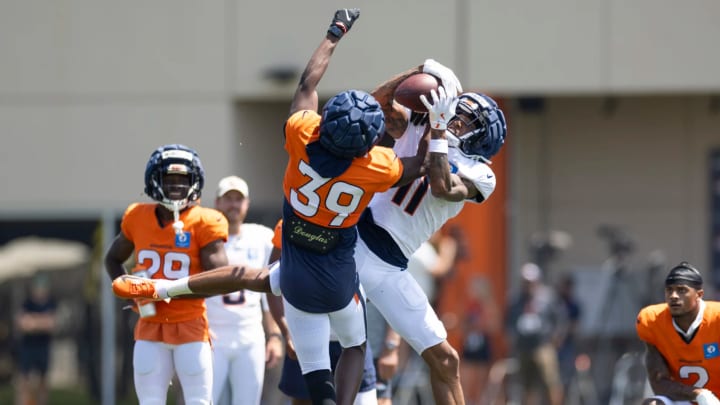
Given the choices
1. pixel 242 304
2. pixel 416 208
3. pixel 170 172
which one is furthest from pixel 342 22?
pixel 242 304

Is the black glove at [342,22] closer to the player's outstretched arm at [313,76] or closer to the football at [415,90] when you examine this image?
the player's outstretched arm at [313,76]

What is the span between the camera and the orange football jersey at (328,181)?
6762 mm

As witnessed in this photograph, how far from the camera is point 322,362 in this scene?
7043 mm

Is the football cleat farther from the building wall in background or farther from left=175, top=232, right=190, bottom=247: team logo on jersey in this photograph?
the building wall in background

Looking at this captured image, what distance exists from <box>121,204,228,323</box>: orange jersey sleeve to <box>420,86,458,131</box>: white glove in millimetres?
1562

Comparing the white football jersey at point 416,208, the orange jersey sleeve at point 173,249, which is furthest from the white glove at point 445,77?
the orange jersey sleeve at point 173,249

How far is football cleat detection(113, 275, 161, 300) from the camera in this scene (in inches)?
283

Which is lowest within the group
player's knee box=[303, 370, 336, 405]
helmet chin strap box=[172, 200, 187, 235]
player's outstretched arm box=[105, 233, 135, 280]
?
player's knee box=[303, 370, 336, 405]

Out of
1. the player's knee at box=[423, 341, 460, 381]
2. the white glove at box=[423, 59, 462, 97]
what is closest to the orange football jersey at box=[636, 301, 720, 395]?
the player's knee at box=[423, 341, 460, 381]

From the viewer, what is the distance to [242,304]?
346 inches

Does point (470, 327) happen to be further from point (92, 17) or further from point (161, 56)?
point (92, 17)

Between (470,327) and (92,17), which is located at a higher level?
(92,17)

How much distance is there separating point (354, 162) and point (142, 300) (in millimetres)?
1665

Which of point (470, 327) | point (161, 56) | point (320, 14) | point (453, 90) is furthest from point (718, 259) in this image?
point (453, 90)
